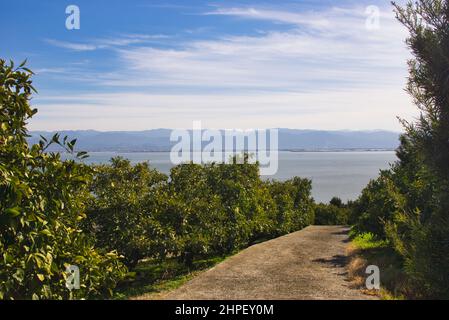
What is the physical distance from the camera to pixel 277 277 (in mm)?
14312

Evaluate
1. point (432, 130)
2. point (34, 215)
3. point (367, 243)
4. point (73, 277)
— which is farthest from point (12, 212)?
point (367, 243)

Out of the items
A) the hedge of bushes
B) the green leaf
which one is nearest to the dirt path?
the hedge of bushes

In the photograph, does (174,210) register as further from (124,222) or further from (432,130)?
(432,130)

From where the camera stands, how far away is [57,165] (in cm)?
684

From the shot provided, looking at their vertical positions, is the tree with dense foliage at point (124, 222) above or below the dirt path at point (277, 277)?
above

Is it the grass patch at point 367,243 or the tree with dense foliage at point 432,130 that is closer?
the tree with dense foliage at point 432,130

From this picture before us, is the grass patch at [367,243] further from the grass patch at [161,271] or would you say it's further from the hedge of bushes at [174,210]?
the grass patch at [161,271]

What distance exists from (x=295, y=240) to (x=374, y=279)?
11974 millimetres

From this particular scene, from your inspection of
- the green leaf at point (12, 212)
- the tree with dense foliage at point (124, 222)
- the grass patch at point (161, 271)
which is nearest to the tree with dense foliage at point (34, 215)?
the green leaf at point (12, 212)

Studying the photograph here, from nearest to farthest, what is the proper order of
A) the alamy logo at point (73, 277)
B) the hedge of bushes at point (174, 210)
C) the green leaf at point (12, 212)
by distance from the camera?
the green leaf at point (12, 212), the alamy logo at point (73, 277), the hedge of bushes at point (174, 210)

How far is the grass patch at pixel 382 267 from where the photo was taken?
12.0m

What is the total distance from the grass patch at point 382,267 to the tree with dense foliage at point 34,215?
841 cm
